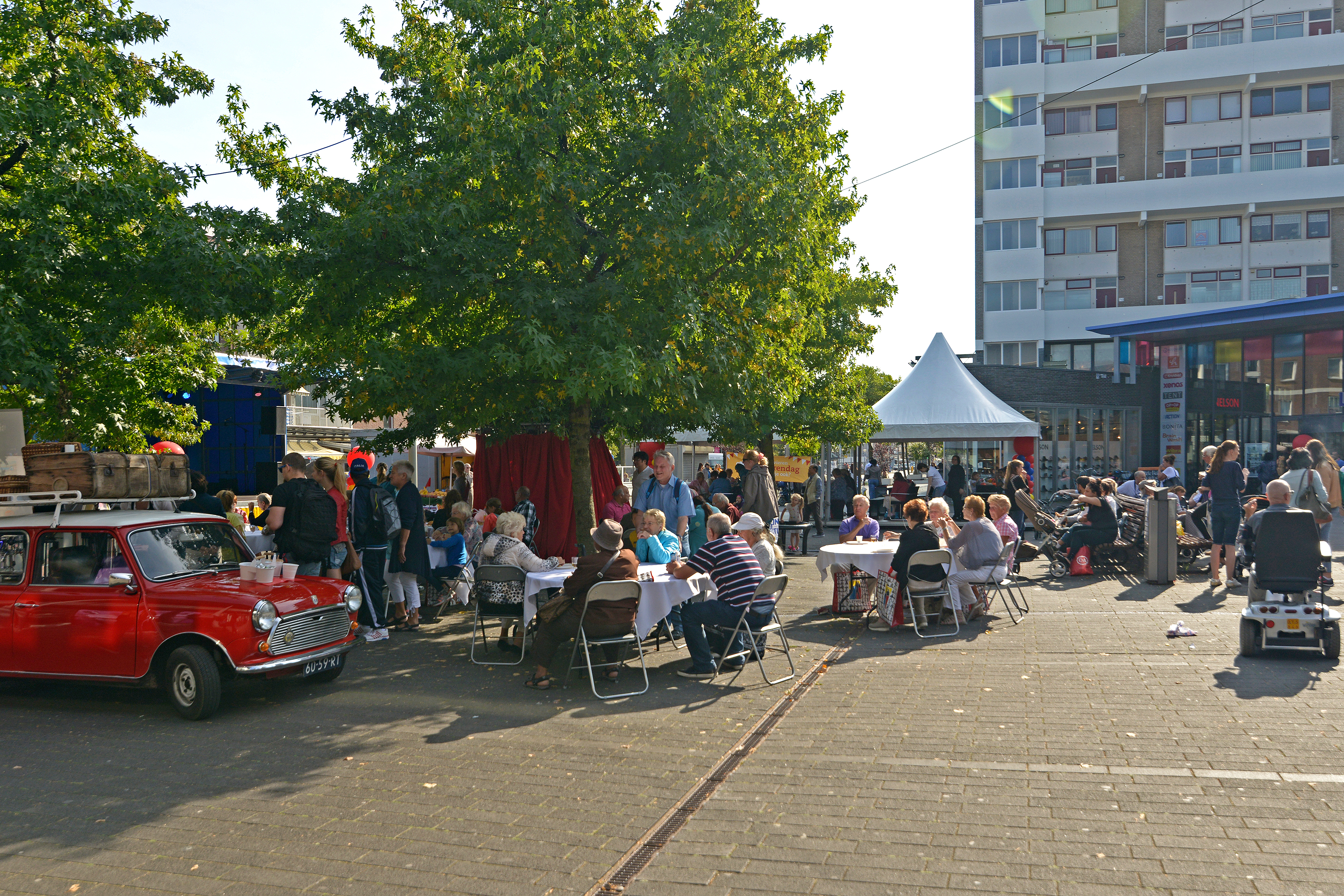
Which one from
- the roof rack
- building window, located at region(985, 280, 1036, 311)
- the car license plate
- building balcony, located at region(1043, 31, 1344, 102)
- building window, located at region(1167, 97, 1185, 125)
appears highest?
building balcony, located at region(1043, 31, 1344, 102)

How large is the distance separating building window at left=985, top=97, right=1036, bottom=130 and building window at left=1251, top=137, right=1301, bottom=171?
29.8ft

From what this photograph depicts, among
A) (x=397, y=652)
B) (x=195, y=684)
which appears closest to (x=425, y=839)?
(x=195, y=684)

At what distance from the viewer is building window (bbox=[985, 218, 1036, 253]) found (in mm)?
43969

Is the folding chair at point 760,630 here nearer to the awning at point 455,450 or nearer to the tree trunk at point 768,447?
the tree trunk at point 768,447

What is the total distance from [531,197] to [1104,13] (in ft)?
139

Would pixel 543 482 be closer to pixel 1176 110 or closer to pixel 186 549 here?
pixel 186 549

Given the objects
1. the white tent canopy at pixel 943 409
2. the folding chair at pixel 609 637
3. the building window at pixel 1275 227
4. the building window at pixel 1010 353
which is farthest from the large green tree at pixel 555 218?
the building window at pixel 1275 227

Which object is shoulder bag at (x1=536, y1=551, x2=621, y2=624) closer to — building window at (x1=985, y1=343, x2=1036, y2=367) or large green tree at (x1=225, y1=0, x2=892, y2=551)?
large green tree at (x1=225, y1=0, x2=892, y2=551)

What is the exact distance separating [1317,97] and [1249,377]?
18.6 metres

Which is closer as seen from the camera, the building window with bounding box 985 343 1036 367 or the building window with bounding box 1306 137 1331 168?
the building window with bounding box 1306 137 1331 168

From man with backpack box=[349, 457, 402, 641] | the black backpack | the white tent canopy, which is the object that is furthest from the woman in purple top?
the white tent canopy

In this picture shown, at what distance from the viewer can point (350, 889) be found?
4199mm

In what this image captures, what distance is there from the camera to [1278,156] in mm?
42000

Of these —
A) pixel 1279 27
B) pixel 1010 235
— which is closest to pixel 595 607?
pixel 1010 235
